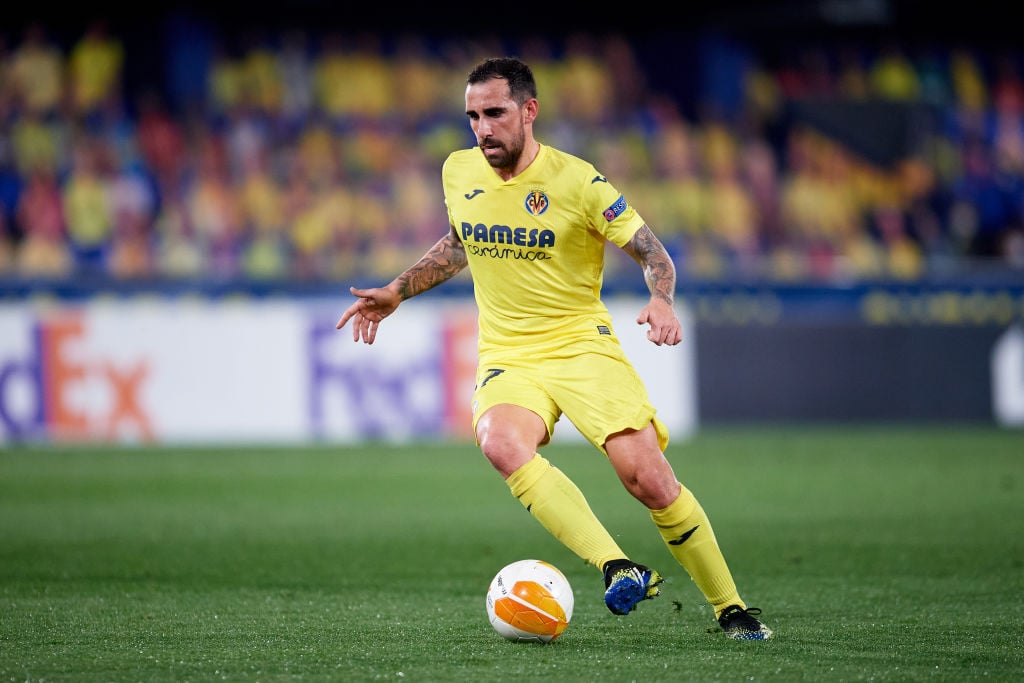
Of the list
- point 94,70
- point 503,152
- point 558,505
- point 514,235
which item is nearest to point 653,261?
point 514,235

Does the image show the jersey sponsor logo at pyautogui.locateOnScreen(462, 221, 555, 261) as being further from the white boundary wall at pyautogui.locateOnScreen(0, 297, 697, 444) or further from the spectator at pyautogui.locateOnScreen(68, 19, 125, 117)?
the spectator at pyautogui.locateOnScreen(68, 19, 125, 117)

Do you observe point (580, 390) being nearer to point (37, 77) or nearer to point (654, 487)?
point (654, 487)

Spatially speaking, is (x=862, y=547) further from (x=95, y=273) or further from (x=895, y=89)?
(x=895, y=89)

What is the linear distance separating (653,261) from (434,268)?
0.96 meters

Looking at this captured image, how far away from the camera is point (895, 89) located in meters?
21.9

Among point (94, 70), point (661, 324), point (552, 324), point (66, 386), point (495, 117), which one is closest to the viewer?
point (661, 324)

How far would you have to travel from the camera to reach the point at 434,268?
5559mm

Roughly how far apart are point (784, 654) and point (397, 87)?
15.9 meters

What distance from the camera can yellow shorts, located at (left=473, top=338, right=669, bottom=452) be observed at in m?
4.98

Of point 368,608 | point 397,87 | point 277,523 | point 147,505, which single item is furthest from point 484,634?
point 397,87

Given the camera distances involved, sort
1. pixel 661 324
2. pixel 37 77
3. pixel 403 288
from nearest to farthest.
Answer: pixel 661 324 < pixel 403 288 < pixel 37 77

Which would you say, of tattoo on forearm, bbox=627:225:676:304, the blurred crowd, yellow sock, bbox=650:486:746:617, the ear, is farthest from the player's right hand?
the blurred crowd

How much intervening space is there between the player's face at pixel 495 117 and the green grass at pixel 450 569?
1791mm

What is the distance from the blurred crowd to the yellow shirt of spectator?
9.74 metres
